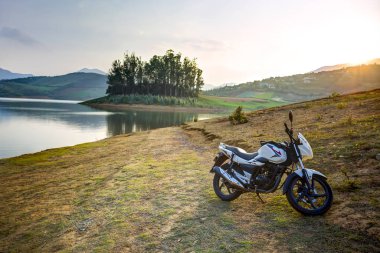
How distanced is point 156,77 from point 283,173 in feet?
472

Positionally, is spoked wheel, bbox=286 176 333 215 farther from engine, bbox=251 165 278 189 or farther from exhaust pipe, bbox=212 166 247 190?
exhaust pipe, bbox=212 166 247 190

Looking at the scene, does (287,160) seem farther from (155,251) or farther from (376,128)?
(376,128)

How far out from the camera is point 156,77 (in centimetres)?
14750

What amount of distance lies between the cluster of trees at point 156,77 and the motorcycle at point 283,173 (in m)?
138

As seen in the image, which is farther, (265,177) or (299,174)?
(265,177)

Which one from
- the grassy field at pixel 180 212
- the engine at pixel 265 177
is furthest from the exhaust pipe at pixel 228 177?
the grassy field at pixel 180 212

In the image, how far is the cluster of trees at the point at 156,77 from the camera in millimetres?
145500

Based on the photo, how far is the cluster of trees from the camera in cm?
14550

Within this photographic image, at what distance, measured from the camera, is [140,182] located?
11.8 metres

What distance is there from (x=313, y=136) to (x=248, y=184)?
1035 cm

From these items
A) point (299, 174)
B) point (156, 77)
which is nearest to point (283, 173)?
point (299, 174)

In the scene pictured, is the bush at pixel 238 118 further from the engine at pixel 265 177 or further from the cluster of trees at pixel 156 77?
the cluster of trees at pixel 156 77

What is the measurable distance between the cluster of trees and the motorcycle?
138323 mm

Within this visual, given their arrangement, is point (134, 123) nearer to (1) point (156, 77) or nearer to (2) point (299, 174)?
(2) point (299, 174)
